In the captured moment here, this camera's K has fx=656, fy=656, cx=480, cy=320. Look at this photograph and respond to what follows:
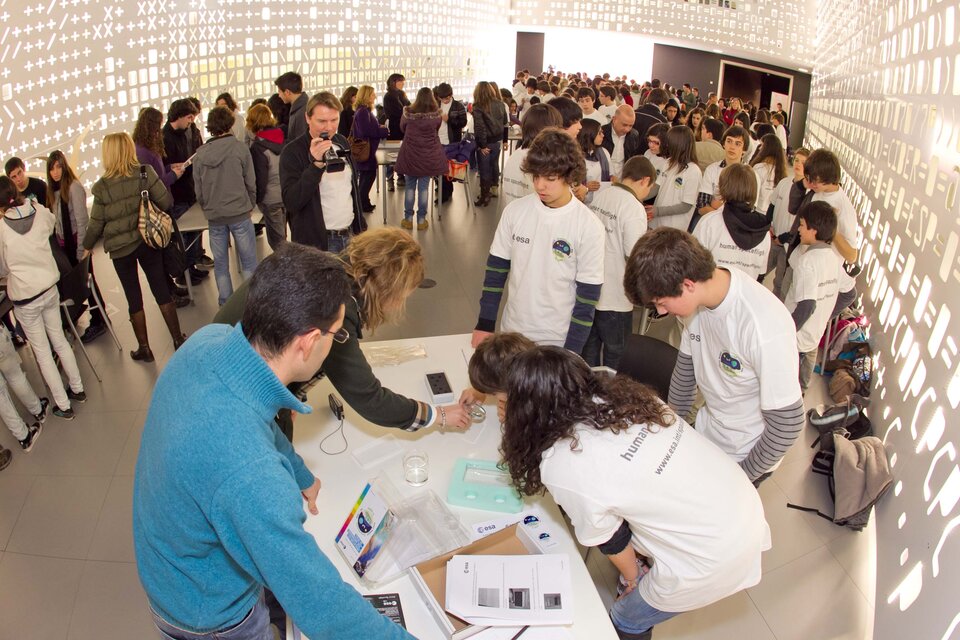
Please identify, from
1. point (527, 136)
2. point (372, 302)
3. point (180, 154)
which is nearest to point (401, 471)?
point (372, 302)

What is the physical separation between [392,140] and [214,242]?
3387 millimetres

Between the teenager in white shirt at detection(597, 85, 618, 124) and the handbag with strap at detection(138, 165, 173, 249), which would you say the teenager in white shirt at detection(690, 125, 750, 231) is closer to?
the teenager in white shirt at detection(597, 85, 618, 124)

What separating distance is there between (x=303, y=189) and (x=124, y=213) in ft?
3.60

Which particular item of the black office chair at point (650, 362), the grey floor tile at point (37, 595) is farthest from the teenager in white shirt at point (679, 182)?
the grey floor tile at point (37, 595)

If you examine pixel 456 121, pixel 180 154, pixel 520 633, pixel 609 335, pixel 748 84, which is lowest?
pixel 520 633

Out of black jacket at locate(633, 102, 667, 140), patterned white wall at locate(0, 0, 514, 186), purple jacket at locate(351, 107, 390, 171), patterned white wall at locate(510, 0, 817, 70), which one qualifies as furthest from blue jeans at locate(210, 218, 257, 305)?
patterned white wall at locate(510, 0, 817, 70)

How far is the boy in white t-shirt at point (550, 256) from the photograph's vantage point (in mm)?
2654

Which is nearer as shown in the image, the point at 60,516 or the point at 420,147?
the point at 60,516

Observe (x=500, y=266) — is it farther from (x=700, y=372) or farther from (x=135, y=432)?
(x=135, y=432)

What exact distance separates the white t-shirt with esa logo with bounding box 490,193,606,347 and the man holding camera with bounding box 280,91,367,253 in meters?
1.36

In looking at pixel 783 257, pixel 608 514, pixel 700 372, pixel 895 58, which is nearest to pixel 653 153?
pixel 783 257

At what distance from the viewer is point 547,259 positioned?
110 inches

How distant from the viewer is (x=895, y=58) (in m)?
4.30

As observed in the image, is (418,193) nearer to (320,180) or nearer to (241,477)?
(320,180)
